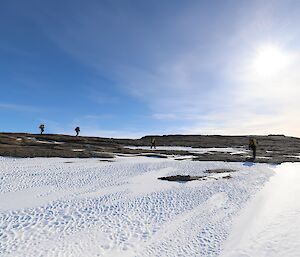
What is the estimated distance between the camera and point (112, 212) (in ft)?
48.8

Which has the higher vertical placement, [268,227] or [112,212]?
[112,212]

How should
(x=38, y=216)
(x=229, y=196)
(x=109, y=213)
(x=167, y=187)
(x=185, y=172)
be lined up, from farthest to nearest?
(x=185, y=172), (x=167, y=187), (x=229, y=196), (x=109, y=213), (x=38, y=216)

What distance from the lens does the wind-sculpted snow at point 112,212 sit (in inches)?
444

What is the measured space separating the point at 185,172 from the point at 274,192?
8.41 m

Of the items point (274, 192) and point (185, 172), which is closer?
point (274, 192)

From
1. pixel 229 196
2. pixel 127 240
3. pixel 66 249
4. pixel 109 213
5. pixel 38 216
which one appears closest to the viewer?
pixel 66 249

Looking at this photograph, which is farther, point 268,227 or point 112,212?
point 112,212

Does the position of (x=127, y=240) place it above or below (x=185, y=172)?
below

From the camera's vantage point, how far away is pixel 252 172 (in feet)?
93.5

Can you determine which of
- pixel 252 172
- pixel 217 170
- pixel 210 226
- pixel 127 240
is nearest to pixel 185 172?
pixel 217 170

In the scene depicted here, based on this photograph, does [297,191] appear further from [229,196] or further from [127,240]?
[127,240]

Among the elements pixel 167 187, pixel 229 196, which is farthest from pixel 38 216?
pixel 229 196

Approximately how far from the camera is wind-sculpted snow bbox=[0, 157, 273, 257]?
1129cm

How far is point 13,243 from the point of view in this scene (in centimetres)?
1085
